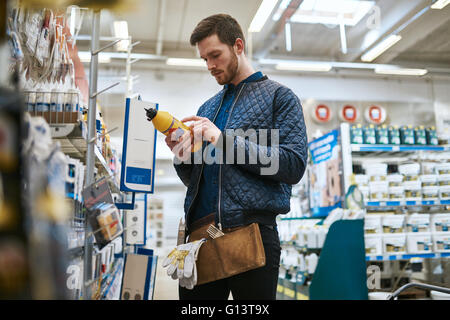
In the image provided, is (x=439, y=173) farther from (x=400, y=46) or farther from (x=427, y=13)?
(x=427, y=13)

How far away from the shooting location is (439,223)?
4.12m

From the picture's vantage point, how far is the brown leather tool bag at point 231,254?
44.8 inches

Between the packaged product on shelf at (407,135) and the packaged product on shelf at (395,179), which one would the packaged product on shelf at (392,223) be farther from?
the packaged product on shelf at (407,135)

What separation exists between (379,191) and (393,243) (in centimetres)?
58

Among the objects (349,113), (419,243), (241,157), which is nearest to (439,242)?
(419,243)

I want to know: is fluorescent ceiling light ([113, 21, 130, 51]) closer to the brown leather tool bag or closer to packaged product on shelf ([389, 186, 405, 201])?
the brown leather tool bag

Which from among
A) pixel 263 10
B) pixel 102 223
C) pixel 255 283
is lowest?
pixel 255 283

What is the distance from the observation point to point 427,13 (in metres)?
2.70

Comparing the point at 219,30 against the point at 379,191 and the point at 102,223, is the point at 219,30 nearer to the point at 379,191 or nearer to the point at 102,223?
the point at 102,223

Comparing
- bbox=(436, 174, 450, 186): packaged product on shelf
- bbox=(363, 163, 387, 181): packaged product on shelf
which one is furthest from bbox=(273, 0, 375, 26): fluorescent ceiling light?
bbox=(436, 174, 450, 186): packaged product on shelf
